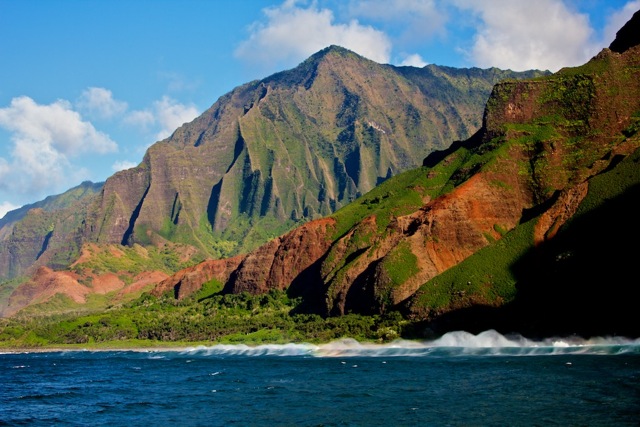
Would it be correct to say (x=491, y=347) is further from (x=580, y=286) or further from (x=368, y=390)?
(x=368, y=390)

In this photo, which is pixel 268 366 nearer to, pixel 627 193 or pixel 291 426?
pixel 291 426

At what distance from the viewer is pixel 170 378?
149 metres

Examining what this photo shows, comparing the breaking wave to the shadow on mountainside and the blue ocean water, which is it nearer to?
the blue ocean water

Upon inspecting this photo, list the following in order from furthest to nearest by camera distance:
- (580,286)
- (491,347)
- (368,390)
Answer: (491,347) < (580,286) < (368,390)

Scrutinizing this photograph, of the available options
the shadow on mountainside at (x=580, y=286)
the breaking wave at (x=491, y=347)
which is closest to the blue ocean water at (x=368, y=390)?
the breaking wave at (x=491, y=347)

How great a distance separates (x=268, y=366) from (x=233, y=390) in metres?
42.5

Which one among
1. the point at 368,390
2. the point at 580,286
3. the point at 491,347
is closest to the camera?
the point at 368,390

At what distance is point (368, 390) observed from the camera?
11462 centimetres

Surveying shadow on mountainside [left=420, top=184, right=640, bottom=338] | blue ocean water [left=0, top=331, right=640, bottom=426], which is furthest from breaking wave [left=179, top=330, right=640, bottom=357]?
shadow on mountainside [left=420, top=184, right=640, bottom=338]

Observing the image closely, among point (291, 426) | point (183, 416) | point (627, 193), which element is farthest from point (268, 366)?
point (627, 193)

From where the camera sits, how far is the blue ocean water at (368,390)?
90125 mm

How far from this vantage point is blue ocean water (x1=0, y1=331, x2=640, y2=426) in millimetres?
90125

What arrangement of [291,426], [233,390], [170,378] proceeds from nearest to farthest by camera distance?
[291,426] → [233,390] → [170,378]

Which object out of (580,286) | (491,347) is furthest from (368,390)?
(580,286)
